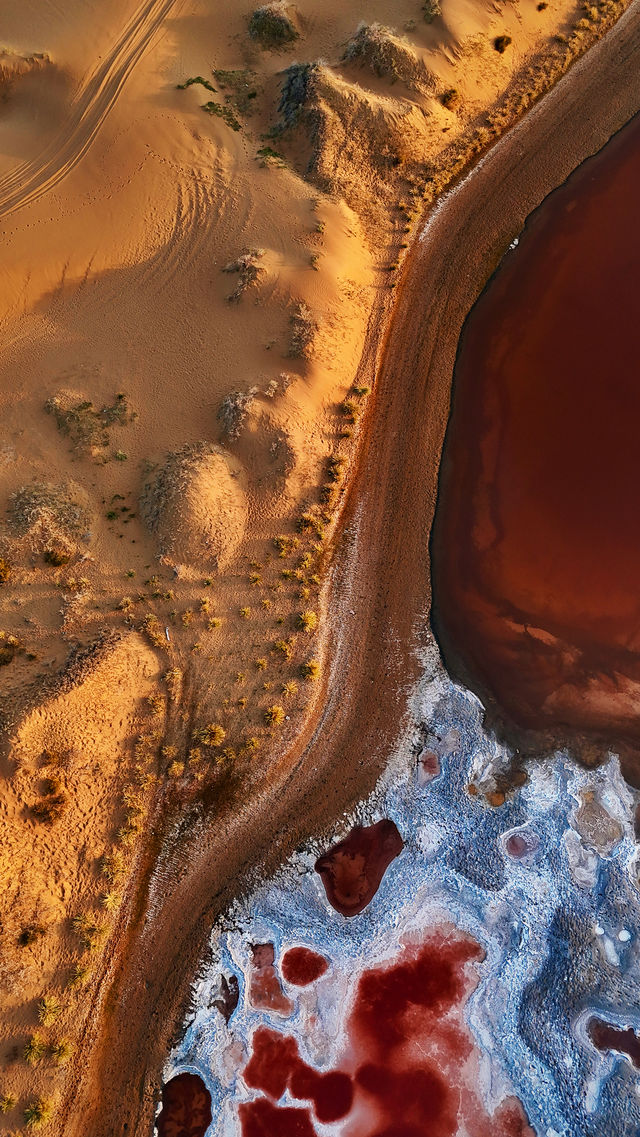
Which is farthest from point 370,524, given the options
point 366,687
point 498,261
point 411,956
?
point 411,956

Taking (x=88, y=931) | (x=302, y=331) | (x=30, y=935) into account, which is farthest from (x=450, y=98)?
(x=30, y=935)

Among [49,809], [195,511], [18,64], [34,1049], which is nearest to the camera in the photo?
[34,1049]

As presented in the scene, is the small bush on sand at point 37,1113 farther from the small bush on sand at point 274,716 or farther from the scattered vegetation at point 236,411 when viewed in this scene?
the scattered vegetation at point 236,411

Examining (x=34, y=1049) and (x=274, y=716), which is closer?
(x=34, y=1049)

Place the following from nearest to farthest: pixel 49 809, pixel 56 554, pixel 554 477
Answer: pixel 49 809 < pixel 56 554 < pixel 554 477

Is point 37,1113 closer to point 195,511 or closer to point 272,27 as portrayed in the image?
point 195,511

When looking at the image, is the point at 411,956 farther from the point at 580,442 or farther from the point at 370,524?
the point at 580,442

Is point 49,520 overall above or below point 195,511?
below

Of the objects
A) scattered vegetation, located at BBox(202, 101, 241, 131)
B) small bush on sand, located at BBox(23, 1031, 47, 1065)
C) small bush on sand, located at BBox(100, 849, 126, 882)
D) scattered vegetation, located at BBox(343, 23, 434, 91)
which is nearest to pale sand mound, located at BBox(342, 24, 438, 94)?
scattered vegetation, located at BBox(343, 23, 434, 91)

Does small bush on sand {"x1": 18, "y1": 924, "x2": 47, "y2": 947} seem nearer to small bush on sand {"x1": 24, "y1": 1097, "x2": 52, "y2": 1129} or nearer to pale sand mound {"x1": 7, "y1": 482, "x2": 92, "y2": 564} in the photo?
small bush on sand {"x1": 24, "y1": 1097, "x2": 52, "y2": 1129}
